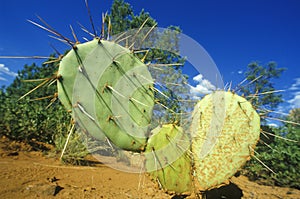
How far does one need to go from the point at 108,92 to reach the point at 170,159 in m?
0.50

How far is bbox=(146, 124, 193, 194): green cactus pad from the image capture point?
120cm

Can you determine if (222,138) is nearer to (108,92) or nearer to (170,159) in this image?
(170,159)

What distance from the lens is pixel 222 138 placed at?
1.25 meters

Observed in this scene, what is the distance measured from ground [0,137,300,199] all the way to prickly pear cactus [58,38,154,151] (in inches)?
13.8

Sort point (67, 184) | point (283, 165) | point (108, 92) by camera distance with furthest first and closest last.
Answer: point (283, 165) < point (67, 184) < point (108, 92)

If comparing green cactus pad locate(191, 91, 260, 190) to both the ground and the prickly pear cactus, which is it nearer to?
Result: the ground

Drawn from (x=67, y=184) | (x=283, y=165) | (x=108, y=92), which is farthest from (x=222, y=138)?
(x=283, y=165)

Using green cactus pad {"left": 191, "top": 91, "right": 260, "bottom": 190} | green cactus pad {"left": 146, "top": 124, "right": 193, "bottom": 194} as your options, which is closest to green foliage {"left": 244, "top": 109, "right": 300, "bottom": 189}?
green cactus pad {"left": 191, "top": 91, "right": 260, "bottom": 190}

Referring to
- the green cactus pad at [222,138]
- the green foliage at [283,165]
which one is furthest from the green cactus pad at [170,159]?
the green foliage at [283,165]

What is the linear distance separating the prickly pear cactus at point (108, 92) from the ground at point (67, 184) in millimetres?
350

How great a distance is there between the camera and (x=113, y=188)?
2.11 metres

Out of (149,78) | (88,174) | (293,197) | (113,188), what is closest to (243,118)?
(149,78)

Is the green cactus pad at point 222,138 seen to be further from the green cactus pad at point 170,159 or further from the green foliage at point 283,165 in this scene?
the green foliage at point 283,165

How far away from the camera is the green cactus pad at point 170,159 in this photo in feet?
3.93
